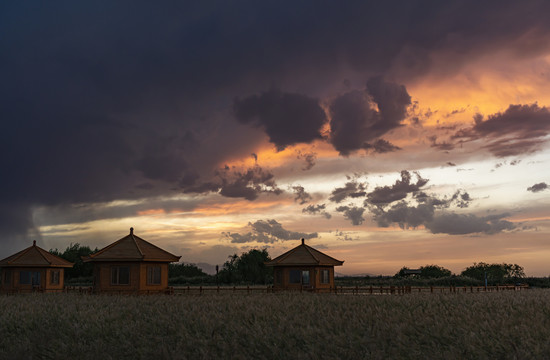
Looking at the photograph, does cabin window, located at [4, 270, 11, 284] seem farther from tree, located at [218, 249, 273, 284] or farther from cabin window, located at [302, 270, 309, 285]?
tree, located at [218, 249, 273, 284]

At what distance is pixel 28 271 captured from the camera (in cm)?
4725

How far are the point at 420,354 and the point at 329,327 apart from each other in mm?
4027

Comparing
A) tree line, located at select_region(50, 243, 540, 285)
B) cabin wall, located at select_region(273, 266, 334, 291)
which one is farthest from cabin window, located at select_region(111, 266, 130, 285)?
tree line, located at select_region(50, 243, 540, 285)

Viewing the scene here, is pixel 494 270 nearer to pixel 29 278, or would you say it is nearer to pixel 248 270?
pixel 248 270

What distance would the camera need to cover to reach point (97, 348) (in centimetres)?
1684

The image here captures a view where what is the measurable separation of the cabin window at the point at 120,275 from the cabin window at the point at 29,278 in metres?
11.9

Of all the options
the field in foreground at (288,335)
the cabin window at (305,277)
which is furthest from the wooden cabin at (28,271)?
the field in foreground at (288,335)

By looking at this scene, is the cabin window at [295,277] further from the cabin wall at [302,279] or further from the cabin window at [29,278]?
the cabin window at [29,278]

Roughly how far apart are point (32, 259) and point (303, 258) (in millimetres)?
24660

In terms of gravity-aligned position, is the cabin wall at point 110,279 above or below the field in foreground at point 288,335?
above

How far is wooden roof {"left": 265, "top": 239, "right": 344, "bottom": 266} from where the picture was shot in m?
43.4

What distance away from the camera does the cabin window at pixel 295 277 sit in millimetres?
43500

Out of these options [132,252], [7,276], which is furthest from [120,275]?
[7,276]

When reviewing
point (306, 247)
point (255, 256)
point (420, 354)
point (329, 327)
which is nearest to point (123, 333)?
point (329, 327)
